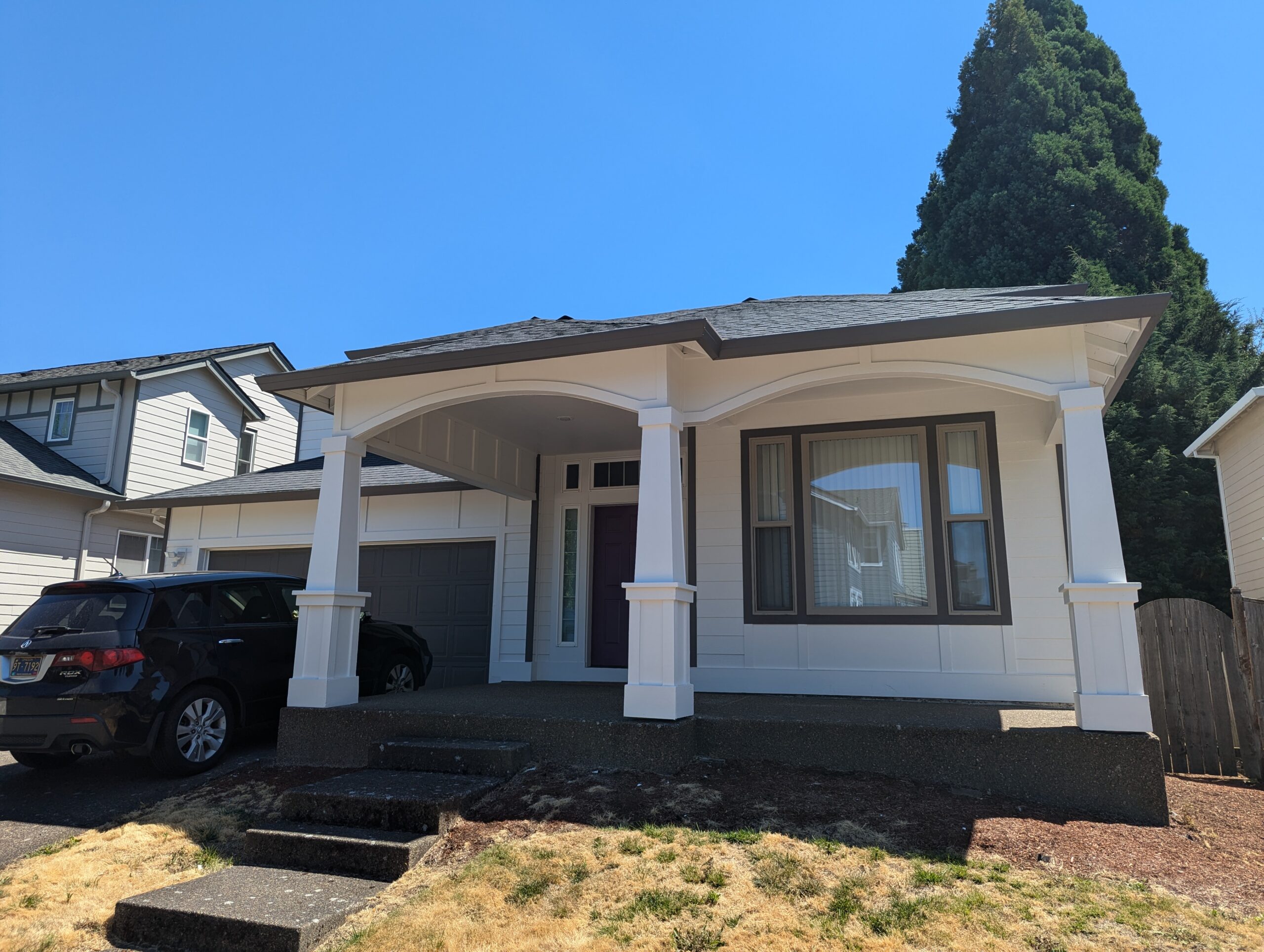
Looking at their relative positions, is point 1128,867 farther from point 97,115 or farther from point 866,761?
point 97,115

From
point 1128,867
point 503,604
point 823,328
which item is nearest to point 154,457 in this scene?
point 503,604

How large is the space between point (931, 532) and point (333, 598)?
5.21 m

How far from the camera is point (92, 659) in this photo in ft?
18.4

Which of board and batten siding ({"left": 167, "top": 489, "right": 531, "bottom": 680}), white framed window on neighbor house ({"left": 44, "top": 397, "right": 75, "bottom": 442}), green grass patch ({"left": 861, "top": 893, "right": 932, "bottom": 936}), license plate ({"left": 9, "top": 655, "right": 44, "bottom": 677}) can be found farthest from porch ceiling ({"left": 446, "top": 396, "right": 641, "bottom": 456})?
white framed window on neighbor house ({"left": 44, "top": 397, "right": 75, "bottom": 442})

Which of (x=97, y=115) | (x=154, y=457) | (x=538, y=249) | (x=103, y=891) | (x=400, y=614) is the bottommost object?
(x=103, y=891)

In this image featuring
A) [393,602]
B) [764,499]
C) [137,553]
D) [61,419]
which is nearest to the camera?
[764,499]

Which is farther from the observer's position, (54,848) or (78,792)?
(78,792)

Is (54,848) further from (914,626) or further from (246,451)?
(246,451)

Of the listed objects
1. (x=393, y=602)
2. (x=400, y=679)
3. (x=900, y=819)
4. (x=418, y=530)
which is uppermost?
(x=418, y=530)

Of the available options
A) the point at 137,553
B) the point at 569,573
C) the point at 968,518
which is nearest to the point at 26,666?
the point at 569,573

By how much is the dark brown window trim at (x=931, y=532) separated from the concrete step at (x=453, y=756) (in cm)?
309

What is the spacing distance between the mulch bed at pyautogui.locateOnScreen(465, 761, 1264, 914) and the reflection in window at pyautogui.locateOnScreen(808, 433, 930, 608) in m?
2.54

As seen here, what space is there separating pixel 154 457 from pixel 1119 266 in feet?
72.7

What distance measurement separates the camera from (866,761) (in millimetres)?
5035
